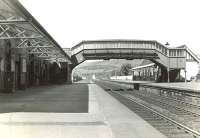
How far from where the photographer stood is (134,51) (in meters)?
71.9

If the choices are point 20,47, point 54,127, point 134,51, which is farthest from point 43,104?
point 134,51

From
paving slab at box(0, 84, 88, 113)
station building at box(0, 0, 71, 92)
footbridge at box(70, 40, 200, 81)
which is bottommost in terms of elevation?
paving slab at box(0, 84, 88, 113)

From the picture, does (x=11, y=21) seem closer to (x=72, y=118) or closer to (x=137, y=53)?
(x=72, y=118)

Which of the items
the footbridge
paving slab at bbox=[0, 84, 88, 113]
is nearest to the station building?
paving slab at bbox=[0, 84, 88, 113]

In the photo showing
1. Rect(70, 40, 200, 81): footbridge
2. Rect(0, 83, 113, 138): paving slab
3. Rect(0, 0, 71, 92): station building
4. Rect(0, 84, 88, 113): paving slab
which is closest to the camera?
Rect(0, 83, 113, 138): paving slab

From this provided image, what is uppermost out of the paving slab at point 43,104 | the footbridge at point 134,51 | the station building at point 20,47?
the footbridge at point 134,51

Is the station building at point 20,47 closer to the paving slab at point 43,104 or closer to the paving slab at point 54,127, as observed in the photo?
the paving slab at point 43,104

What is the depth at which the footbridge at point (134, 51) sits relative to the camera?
234 feet

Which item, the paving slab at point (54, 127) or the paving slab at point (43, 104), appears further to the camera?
the paving slab at point (43, 104)

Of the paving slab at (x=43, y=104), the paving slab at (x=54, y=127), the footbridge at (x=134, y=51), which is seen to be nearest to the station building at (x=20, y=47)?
the paving slab at (x=43, y=104)

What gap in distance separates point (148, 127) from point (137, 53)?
5952cm

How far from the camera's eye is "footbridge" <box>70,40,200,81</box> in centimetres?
7126

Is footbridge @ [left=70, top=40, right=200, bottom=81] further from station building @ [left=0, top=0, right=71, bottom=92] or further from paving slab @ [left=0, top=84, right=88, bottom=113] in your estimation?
paving slab @ [left=0, top=84, right=88, bottom=113]

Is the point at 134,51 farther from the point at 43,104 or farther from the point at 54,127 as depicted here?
the point at 54,127
